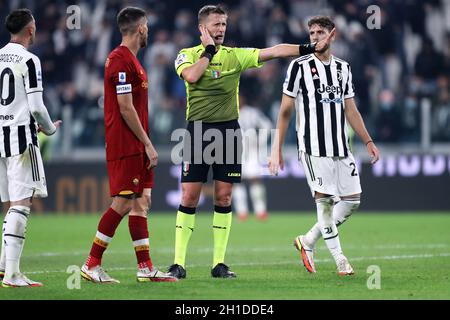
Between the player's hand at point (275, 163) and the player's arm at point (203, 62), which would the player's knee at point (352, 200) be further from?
the player's arm at point (203, 62)

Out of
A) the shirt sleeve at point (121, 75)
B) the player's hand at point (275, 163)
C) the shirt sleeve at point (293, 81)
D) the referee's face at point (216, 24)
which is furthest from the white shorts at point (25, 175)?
the shirt sleeve at point (293, 81)

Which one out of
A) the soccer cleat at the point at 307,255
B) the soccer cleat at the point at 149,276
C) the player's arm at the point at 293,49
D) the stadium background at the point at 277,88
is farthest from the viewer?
the stadium background at the point at 277,88

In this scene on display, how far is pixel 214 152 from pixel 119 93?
Result: 4.29 ft

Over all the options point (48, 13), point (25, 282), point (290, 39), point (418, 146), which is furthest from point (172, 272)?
point (48, 13)

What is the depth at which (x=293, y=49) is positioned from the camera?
891cm

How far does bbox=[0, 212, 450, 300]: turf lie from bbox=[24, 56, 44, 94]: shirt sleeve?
1.64m

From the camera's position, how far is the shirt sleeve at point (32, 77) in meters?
8.20

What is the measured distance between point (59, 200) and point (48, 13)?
469 centimetres

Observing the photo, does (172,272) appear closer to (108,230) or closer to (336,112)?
(108,230)

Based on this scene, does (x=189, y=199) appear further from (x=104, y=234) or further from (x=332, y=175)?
(x=332, y=175)

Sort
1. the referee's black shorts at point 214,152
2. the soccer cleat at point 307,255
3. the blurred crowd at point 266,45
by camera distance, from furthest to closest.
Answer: the blurred crowd at point 266,45, the soccer cleat at point 307,255, the referee's black shorts at point 214,152

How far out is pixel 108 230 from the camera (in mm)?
8508

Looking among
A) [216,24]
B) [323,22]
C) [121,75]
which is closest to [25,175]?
[121,75]

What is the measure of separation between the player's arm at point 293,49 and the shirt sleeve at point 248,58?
62 mm
